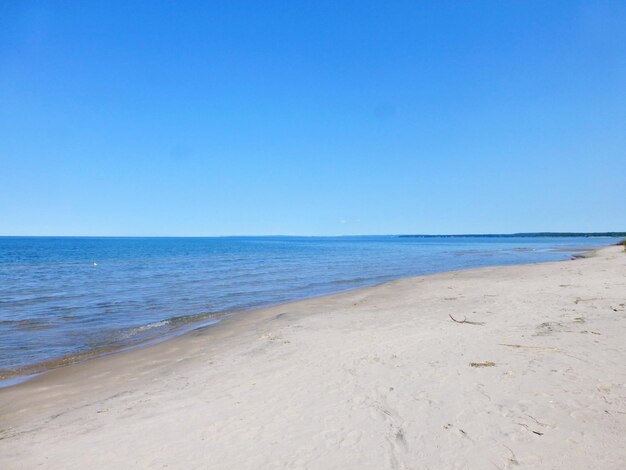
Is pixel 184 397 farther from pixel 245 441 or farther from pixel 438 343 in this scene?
pixel 438 343

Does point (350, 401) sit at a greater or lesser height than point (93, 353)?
greater

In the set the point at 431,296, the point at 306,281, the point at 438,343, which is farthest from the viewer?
the point at 306,281

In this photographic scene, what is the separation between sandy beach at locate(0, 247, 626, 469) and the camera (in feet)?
14.2

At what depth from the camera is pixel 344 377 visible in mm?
6719

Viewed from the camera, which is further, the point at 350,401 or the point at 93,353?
the point at 93,353

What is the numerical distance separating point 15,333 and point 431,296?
49.0ft

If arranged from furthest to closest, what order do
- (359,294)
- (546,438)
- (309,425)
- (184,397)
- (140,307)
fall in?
(359,294) → (140,307) → (184,397) → (309,425) → (546,438)

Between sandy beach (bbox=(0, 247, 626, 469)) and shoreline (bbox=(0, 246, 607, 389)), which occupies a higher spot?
sandy beach (bbox=(0, 247, 626, 469))

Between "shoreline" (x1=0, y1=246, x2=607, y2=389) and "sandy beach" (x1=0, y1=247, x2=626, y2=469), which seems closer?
"sandy beach" (x1=0, y1=247, x2=626, y2=469)

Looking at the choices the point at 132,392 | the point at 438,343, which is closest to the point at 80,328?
the point at 132,392

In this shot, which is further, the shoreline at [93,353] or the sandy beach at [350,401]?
the shoreline at [93,353]

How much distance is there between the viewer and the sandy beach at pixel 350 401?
14.2 feet

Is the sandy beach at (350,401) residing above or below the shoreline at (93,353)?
above

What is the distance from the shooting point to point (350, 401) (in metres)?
5.68
